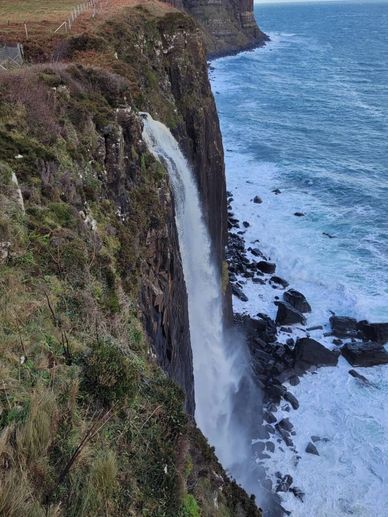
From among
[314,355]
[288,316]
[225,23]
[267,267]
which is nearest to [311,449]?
[314,355]

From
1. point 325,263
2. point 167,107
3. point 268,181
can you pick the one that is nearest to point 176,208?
point 167,107

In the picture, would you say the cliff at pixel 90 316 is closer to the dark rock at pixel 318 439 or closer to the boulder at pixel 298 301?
the dark rock at pixel 318 439

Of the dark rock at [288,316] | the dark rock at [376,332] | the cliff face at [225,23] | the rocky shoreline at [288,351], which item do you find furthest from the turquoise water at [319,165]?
the cliff face at [225,23]

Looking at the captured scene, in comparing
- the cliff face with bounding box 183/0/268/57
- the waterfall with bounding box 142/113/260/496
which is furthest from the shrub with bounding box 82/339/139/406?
the cliff face with bounding box 183/0/268/57

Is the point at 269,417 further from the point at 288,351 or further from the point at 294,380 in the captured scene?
the point at 288,351

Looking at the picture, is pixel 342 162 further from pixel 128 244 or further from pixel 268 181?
pixel 128 244

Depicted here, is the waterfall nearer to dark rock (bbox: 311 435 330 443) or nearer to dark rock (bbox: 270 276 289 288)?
dark rock (bbox: 311 435 330 443)
